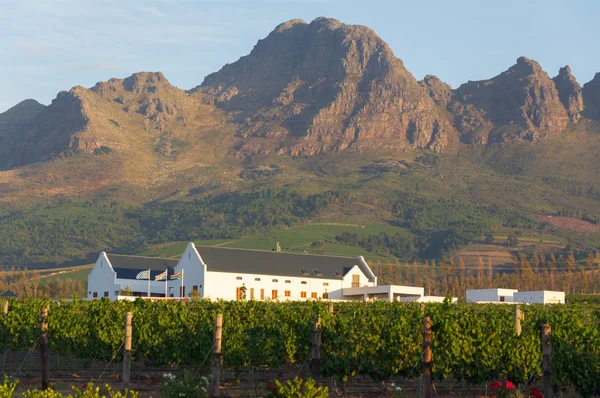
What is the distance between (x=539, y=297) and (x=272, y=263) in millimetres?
32794

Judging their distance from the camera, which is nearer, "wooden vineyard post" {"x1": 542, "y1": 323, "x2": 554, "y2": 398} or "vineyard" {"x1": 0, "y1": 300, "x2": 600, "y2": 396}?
"wooden vineyard post" {"x1": 542, "y1": 323, "x2": 554, "y2": 398}

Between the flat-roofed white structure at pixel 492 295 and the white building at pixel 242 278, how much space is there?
33.0 feet

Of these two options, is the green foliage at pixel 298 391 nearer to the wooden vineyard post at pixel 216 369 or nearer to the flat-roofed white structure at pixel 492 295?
the wooden vineyard post at pixel 216 369

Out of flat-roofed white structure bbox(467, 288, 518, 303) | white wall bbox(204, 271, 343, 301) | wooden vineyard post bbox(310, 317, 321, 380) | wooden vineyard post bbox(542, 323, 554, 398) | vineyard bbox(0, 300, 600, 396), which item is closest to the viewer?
wooden vineyard post bbox(542, 323, 554, 398)

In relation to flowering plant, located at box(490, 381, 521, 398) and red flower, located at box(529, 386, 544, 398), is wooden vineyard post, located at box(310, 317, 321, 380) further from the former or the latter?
red flower, located at box(529, 386, 544, 398)

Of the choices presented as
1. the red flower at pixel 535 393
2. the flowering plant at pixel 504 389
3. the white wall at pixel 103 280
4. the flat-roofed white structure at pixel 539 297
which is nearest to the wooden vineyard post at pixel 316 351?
the flowering plant at pixel 504 389

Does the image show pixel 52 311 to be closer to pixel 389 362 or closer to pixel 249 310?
pixel 249 310

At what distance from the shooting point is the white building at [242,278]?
98.1m

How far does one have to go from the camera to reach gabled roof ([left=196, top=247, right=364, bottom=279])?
9981 centimetres

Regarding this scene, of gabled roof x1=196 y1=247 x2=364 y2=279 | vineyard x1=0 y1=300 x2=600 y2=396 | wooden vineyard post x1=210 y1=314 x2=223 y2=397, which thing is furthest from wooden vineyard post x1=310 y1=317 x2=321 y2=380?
gabled roof x1=196 y1=247 x2=364 y2=279

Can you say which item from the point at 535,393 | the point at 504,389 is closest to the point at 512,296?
the point at 504,389

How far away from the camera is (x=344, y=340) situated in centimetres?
3725

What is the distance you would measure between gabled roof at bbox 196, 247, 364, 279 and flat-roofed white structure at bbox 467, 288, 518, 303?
15875 mm

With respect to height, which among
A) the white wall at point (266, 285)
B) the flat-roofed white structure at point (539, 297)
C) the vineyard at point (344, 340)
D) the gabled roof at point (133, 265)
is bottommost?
the vineyard at point (344, 340)
